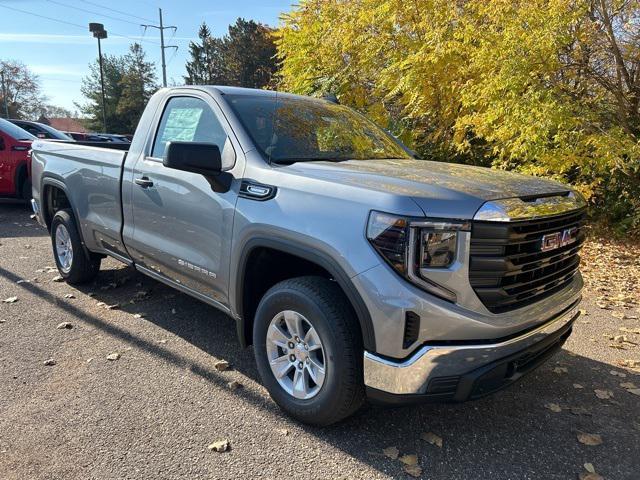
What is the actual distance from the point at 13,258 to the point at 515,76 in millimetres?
6732

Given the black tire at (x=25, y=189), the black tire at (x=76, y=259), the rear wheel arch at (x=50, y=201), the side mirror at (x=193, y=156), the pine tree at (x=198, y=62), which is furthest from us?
the pine tree at (x=198, y=62)

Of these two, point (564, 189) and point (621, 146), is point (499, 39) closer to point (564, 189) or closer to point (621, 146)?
point (621, 146)

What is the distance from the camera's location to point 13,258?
22.0 ft

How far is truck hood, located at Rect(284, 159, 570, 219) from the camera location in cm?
239

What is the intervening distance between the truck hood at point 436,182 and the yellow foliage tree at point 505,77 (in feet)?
11.4

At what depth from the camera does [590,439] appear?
290cm

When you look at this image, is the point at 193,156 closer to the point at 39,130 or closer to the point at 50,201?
the point at 50,201

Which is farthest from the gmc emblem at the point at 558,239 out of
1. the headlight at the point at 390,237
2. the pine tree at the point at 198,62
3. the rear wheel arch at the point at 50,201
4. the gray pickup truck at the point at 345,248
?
the pine tree at the point at 198,62

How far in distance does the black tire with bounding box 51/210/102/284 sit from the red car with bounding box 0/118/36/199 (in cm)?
533

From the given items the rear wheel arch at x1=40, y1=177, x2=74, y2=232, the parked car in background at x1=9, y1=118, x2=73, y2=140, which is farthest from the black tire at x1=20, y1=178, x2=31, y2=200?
the rear wheel arch at x1=40, y1=177, x2=74, y2=232

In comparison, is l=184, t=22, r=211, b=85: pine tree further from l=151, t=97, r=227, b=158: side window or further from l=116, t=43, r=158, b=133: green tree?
l=151, t=97, r=227, b=158: side window

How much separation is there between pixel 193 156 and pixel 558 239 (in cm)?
211

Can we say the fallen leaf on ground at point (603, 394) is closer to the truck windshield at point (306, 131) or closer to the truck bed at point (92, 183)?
the truck windshield at point (306, 131)

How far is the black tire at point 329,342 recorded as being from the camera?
2.58 metres
